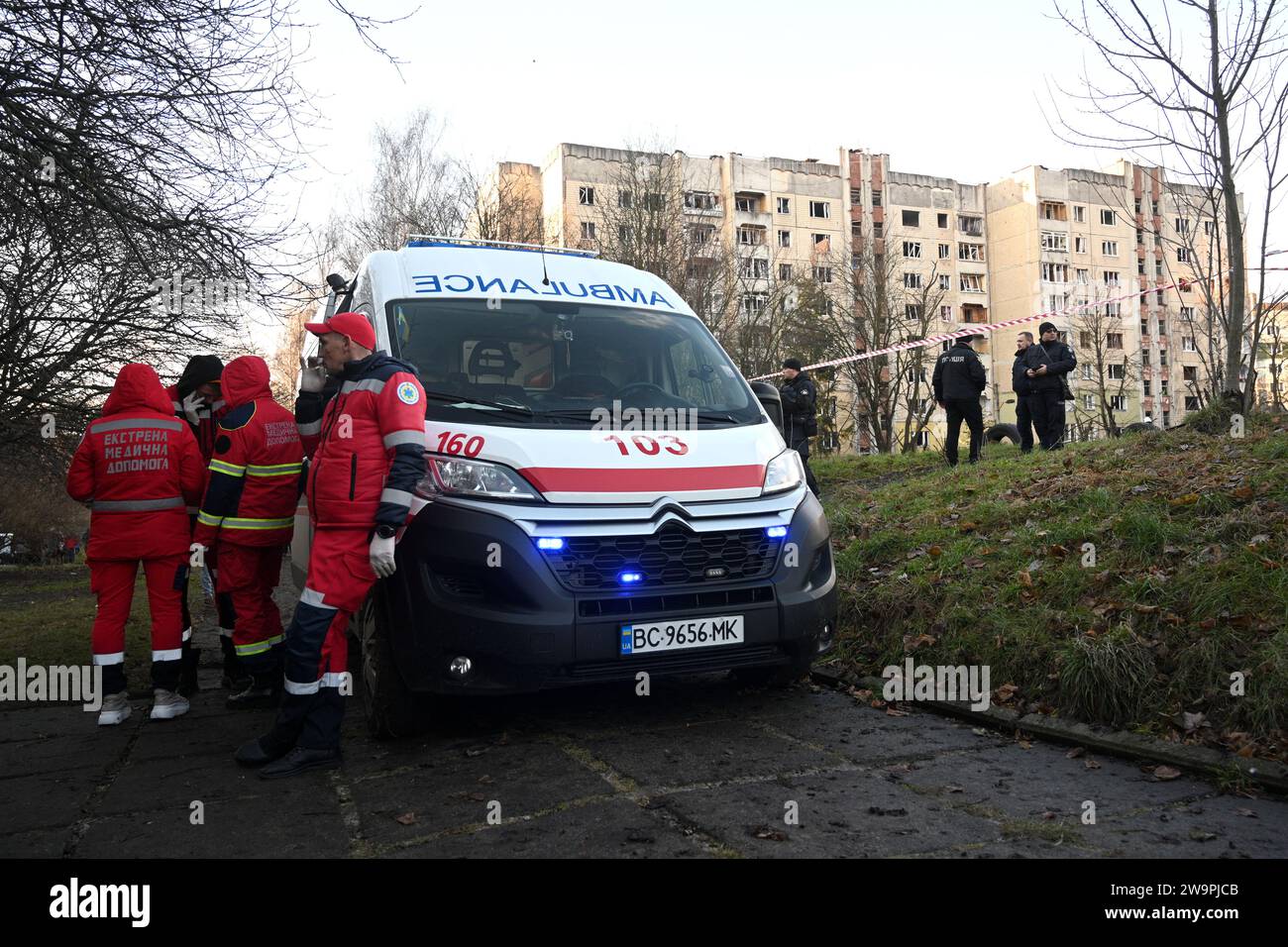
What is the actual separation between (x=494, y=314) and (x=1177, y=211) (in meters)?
8.97

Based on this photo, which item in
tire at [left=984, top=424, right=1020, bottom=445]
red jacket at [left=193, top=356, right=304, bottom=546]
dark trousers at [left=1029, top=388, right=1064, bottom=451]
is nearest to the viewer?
red jacket at [left=193, top=356, right=304, bottom=546]

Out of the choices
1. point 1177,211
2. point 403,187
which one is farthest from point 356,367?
point 403,187

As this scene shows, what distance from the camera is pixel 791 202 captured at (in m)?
66.6

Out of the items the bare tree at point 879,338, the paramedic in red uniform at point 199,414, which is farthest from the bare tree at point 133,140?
the bare tree at point 879,338

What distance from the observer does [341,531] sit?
4.43 metres

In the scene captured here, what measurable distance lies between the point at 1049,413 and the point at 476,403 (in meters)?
10.3

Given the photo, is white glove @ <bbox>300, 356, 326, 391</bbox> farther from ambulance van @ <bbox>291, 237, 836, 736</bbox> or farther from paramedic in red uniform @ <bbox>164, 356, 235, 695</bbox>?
paramedic in red uniform @ <bbox>164, 356, 235, 695</bbox>

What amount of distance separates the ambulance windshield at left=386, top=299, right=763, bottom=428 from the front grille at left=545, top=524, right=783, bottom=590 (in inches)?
27.6

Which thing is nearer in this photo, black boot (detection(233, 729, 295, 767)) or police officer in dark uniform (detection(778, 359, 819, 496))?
black boot (detection(233, 729, 295, 767))

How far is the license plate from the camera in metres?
4.45

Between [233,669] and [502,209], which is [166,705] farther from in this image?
[502,209]

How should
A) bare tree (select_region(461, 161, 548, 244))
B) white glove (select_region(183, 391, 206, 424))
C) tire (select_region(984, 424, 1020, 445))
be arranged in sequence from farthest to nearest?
bare tree (select_region(461, 161, 548, 244))
tire (select_region(984, 424, 1020, 445))
white glove (select_region(183, 391, 206, 424))

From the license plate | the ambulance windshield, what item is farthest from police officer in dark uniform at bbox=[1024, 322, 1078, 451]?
the license plate

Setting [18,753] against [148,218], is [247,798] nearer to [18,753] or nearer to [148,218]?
[18,753]
